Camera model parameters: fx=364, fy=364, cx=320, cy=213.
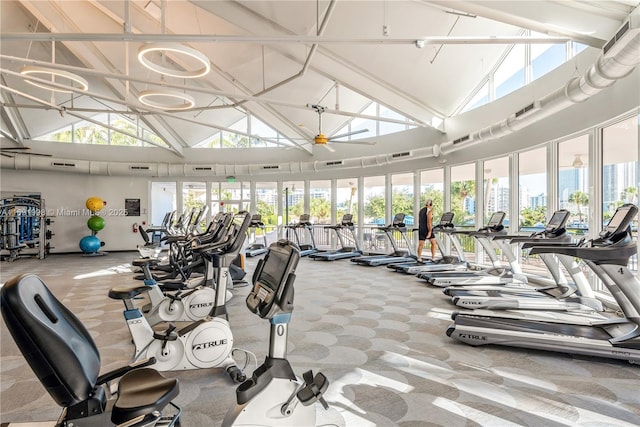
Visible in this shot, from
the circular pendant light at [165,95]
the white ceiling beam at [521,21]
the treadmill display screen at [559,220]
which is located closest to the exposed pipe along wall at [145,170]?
the white ceiling beam at [521,21]

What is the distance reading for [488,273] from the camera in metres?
6.99

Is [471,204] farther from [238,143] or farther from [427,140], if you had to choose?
[238,143]

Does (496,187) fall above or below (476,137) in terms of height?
below

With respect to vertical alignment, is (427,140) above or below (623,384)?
above

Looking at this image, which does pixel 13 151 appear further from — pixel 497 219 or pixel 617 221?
pixel 617 221

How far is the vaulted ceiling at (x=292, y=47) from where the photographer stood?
4.99 meters

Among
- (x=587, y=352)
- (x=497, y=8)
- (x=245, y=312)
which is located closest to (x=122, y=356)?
(x=245, y=312)

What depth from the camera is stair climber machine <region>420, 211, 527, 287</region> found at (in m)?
6.07

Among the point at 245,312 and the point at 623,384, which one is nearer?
the point at 623,384

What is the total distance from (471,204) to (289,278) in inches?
321

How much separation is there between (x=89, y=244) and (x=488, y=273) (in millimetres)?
11527

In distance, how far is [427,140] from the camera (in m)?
10.1

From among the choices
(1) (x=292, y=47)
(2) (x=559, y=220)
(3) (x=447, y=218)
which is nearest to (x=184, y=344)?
(2) (x=559, y=220)

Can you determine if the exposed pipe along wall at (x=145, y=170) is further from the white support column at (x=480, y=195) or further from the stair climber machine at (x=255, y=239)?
the stair climber machine at (x=255, y=239)
